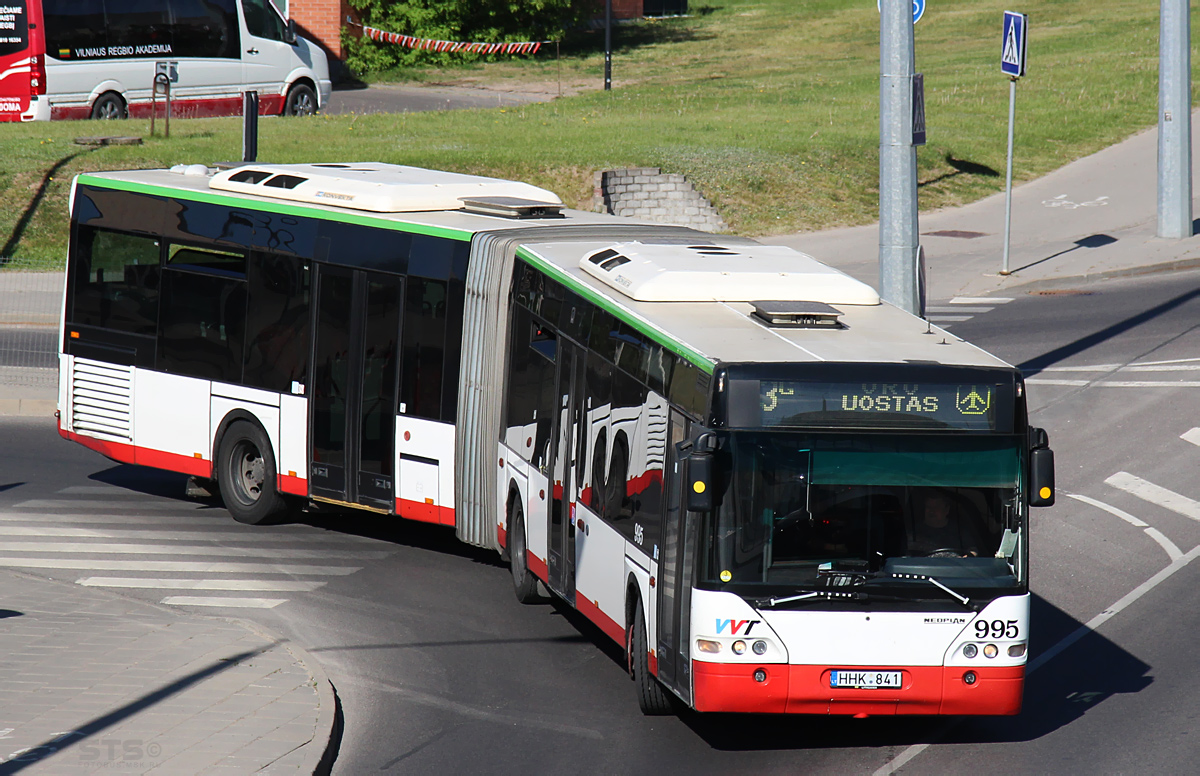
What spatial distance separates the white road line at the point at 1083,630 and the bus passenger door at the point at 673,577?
1284 millimetres

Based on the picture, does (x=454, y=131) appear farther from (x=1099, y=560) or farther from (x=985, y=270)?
(x=1099, y=560)

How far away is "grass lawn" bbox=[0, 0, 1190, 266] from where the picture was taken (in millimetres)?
28906

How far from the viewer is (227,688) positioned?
9.35 metres

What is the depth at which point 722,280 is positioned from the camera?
10039 millimetres

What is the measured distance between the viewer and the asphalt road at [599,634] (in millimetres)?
8836

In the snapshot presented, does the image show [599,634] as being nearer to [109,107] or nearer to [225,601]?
[225,601]

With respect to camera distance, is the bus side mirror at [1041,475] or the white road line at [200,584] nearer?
the bus side mirror at [1041,475]

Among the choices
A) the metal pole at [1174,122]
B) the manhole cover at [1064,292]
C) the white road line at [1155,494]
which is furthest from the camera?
the metal pole at [1174,122]

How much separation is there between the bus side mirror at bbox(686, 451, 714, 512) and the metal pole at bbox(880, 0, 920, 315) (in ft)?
22.8

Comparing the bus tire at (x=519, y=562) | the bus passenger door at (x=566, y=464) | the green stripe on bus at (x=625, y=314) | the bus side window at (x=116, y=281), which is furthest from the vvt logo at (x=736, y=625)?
the bus side window at (x=116, y=281)

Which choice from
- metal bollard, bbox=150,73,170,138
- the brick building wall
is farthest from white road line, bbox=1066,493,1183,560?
the brick building wall

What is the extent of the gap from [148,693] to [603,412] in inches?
135

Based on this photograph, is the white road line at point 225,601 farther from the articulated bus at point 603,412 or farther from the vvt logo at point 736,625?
the vvt logo at point 736,625

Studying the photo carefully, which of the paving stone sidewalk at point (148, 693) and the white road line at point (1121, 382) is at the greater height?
the white road line at point (1121, 382)
